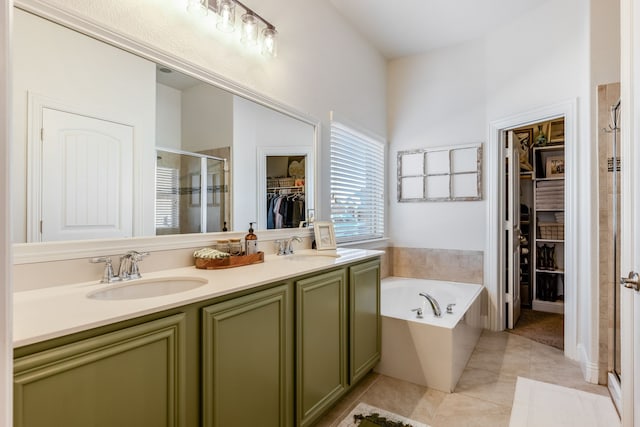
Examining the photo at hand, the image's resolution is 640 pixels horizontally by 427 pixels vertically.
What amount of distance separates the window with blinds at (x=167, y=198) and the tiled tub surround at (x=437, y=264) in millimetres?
2720

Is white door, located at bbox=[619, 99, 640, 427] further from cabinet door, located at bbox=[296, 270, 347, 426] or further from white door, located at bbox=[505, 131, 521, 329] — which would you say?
white door, located at bbox=[505, 131, 521, 329]

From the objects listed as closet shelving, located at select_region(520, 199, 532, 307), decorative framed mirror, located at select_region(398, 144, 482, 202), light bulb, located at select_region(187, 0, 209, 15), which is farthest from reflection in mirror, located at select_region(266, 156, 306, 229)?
closet shelving, located at select_region(520, 199, 532, 307)

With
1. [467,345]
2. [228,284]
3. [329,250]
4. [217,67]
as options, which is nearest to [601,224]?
[467,345]

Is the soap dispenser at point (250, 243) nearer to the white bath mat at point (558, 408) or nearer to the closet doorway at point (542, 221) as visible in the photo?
the white bath mat at point (558, 408)

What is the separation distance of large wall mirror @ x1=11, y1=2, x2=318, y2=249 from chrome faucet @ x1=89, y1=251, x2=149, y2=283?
0.31ft

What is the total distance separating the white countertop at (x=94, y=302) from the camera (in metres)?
0.83

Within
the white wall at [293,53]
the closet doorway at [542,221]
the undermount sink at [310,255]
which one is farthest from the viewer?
the closet doorway at [542,221]

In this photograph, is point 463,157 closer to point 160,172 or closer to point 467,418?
point 467,418

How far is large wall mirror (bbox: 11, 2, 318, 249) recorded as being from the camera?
1177 mm

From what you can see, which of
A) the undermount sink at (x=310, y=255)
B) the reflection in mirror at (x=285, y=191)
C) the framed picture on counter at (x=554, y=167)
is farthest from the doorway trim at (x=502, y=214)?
the reflection in mirror at (x=285, y=191)

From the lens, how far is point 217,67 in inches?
72.5

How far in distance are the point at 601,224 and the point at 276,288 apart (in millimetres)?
2213

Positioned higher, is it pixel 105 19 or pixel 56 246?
pixel 105 19

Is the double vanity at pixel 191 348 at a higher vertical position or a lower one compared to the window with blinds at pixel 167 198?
lower
